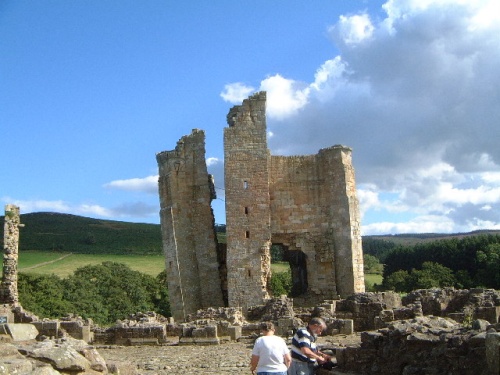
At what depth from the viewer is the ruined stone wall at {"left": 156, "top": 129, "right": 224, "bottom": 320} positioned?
34.6 metres

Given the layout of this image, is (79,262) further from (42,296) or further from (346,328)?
(346,328)

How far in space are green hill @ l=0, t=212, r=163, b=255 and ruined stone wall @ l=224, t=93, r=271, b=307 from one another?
201 ft

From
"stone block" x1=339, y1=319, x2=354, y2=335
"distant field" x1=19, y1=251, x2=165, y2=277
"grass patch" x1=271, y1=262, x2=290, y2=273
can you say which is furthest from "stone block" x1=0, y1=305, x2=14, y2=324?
"grass patch" x1=271, y1=262, x2=290, y2=273

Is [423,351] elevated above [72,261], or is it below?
below

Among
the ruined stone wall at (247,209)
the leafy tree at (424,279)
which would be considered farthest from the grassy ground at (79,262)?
the ruined stone wall at (247,209)

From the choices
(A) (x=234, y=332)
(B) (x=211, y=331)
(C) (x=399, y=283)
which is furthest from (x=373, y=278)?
(B) (x=211, y=331)

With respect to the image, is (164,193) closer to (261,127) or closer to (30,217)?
(261,127)

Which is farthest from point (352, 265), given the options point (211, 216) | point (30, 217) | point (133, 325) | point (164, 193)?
point (30, 217)

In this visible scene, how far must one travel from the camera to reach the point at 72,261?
273 feet

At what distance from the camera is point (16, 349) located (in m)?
12.5

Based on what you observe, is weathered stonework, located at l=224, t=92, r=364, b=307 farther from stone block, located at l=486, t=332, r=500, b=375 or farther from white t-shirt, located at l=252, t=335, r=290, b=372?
stone block, located at l=486, t=332, r=500, b=375

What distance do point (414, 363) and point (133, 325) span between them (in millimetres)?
15855

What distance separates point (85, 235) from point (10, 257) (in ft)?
258

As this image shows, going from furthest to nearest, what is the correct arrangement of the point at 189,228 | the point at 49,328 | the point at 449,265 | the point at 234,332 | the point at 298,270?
the point at 449,265
the point at 298,270
the point at 189,228
the point at 234,332
the point at 49,328
